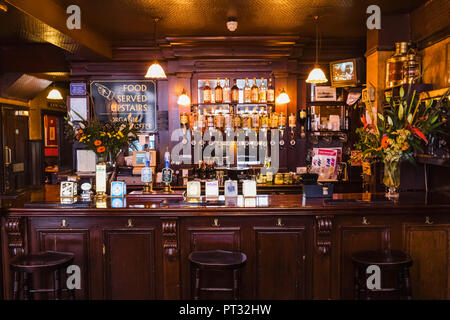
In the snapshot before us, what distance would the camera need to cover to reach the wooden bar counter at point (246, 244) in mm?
3000

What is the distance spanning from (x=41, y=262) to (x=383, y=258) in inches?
94.8

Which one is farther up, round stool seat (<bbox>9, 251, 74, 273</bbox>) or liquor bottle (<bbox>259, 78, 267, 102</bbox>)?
liquor bottle (<bbox>259, 78, 267, 102</bbox>)

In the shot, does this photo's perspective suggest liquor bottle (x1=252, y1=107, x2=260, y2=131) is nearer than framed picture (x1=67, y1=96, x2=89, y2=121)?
Yes

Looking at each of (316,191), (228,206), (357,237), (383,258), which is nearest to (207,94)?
(316,191)

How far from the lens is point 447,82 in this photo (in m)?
3.79

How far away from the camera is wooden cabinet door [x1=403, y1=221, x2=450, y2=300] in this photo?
3.03m

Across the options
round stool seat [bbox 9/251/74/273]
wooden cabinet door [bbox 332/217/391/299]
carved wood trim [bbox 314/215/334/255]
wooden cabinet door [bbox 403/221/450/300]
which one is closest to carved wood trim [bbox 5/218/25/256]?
round stool seat [bbox 9/251/74/273]

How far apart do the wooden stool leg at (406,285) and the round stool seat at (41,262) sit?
7.94ft

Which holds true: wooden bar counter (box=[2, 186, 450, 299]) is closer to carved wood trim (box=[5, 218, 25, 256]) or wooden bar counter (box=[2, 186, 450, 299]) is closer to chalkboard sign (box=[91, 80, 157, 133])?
carved wood trim (box=[5, 218, 25, 256])

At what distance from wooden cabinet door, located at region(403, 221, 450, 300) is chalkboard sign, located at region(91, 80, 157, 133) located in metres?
4.33

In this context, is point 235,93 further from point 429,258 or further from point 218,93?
point 429,258
